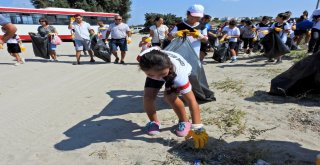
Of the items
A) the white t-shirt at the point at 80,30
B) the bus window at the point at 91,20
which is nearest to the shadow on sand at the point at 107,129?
the white t-shirt at the point at 80,30

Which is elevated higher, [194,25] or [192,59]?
[194,25]

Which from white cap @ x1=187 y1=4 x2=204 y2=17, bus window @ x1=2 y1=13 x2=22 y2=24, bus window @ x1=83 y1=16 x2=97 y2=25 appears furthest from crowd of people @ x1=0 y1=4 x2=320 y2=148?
bus window @ x1=83 y1=16 x2=97 y2=25

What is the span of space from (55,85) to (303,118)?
Answer: 4712 millimetres

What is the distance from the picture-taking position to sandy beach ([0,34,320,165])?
2863 mm

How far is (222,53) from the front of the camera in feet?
30.0

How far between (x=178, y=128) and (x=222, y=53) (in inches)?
245

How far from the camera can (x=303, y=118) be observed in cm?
375

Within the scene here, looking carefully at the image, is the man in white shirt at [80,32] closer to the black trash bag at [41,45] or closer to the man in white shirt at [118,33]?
the man in white shirt at [118,33]

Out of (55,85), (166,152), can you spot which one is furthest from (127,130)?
(55,85)

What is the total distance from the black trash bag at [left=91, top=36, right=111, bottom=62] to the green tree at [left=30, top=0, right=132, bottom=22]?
33.9 meters

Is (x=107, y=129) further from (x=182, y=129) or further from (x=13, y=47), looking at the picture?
(x=13, y=47)

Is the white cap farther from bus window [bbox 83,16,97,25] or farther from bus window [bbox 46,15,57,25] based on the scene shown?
bus window [bbox 83,16,97,25]

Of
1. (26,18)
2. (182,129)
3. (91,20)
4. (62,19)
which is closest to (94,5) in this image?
(91,20)

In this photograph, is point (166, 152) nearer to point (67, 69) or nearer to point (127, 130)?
point (127, 130)
